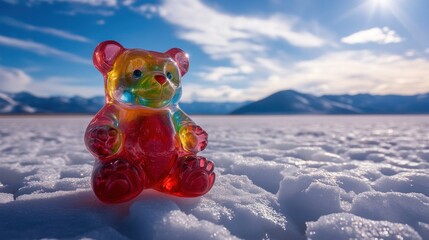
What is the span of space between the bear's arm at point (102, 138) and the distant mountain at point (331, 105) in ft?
403

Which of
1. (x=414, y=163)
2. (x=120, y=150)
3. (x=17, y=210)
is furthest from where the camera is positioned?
(x=414, y=163)

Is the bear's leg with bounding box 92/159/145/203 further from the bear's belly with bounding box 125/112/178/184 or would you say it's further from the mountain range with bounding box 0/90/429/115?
the mountain range with bounding box 0/90/429/115

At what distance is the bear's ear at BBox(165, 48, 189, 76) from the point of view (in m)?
2.35

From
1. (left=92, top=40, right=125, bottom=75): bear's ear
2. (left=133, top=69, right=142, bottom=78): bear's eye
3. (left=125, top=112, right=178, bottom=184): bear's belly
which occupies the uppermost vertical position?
(left=92, top=40, right=125, bottom=75): bear's ear

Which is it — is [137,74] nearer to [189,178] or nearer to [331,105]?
[189,178]

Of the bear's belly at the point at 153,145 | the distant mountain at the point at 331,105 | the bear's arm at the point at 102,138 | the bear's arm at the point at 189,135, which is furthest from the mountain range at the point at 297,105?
the bear's arm at the point at 102,138

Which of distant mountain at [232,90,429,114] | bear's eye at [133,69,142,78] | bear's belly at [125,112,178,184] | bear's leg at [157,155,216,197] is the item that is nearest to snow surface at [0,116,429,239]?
bear's leg at [157,155,216,197]

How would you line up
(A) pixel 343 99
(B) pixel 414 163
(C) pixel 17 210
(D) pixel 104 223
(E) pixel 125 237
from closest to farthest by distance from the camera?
(E) pixel 125 237
(D) pixel 104 223
(C) pixel 17 210
(B) pixel 414 163
(A) pixel 343 99

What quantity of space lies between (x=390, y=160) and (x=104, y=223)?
10.9 ft

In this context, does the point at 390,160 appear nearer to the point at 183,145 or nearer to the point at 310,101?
the point at 183,145

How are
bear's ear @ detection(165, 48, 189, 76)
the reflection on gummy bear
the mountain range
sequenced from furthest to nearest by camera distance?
the mountain range → bear's ear @ detection(165, 48, 189, 76) → the reflection on gummy bear

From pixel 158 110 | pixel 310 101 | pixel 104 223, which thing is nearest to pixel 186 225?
pixel 104 223

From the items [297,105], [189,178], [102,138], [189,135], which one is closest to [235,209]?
[189,178]

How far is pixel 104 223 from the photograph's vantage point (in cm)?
166
